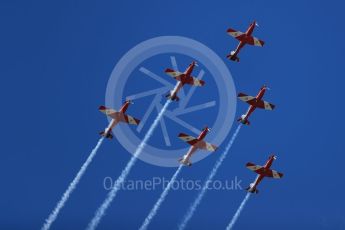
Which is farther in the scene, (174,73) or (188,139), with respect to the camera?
(174,73)

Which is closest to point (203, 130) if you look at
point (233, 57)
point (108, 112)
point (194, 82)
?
point (194, 82)

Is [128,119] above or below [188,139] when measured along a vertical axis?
below

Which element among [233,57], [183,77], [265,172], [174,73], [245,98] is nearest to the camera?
[174,73]

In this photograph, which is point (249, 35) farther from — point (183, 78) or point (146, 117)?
point (146, 117)

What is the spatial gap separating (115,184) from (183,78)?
18870 mm

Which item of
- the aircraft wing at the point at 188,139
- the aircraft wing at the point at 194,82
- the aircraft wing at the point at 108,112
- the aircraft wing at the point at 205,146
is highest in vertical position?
the aircraft wing at the point at 194,82

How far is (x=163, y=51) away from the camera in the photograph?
17050 cm

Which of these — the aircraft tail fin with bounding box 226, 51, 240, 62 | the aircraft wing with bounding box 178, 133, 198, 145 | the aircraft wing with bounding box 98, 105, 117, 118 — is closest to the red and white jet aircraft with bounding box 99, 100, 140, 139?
the aircraft wing with bounding box 98, 105, 117, 118

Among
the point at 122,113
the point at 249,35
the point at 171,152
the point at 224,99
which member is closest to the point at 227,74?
the point at 224,99

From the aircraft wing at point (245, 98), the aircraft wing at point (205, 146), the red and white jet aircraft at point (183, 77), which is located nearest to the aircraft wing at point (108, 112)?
the red and white jet aircraft at point (183, 77)

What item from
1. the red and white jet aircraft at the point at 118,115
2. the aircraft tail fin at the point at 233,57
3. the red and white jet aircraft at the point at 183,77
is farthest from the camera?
the aircraft tail fin at the point at 233,57

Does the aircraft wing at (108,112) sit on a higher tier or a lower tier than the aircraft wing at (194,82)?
lower

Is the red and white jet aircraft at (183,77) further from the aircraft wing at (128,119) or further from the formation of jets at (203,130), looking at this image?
the aircraft wing at (128,119)

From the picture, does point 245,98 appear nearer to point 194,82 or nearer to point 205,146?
point 194,82
